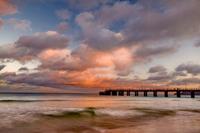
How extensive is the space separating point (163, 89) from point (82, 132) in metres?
146

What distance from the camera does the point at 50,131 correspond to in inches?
600

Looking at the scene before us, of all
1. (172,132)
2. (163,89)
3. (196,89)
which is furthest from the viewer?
(163,89)

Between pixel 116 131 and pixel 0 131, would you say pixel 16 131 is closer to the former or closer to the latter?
pixel 0 131

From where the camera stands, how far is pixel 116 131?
15.1 metres

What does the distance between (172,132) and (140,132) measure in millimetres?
1847

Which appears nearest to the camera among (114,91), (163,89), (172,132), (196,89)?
(172,132)

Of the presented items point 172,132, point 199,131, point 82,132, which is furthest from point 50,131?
point 199,131

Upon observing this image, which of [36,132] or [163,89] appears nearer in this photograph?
[36,132]

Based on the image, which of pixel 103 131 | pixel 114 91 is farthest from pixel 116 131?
pixel 114 91

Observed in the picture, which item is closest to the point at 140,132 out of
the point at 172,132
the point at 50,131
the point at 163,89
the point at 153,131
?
the point at 153,131

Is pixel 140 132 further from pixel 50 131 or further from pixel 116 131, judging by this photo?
pixel 50 131

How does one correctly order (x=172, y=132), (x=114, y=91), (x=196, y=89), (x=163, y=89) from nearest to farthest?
(x=172, y=132), (x=196, y=89), (x=163, y=89), (x=114, y=91)

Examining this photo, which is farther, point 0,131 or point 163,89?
point 163,89

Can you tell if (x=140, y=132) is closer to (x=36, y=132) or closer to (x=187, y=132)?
(x=187, y=132)
